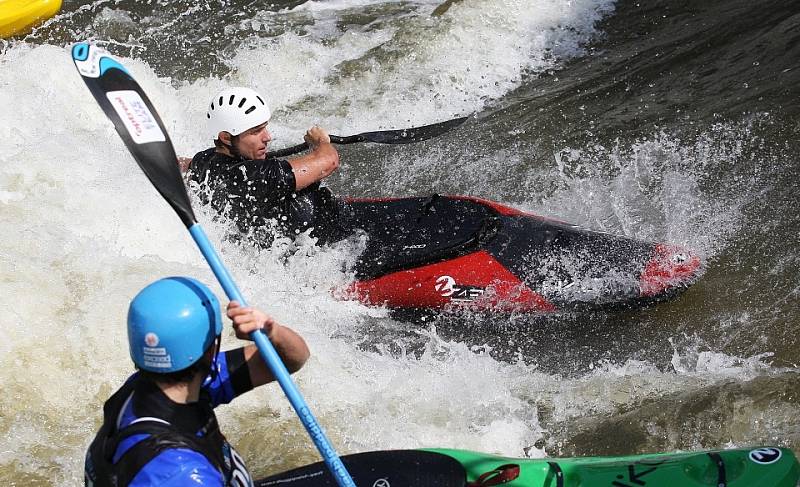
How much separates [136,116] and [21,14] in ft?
23.7

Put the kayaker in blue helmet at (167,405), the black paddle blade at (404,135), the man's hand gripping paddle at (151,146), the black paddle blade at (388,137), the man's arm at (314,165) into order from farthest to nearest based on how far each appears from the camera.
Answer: the black paddle blade at (404,135) < the black paddle blade at (388,137) < the man's arm at (314,165) < the man's hand gripping paddle at (151,146) < the kayaker in blue helmet at (167,405)

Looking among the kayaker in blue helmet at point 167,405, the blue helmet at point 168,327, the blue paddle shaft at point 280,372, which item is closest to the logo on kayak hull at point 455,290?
the blue paddle shaft at point 280,372

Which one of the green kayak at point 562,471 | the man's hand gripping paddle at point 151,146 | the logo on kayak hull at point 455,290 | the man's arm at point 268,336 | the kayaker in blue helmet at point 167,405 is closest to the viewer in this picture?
the kayaker in blue helmet at point 167,405

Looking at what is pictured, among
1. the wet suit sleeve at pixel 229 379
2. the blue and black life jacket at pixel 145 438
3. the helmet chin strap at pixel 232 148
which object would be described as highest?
the blue and black life jacket at pixel 145 438

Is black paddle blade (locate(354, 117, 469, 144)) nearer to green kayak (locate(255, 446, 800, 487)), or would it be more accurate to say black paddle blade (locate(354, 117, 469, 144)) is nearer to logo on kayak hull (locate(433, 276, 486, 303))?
logo on kayak hull (locate(433, 276, 486, 303))

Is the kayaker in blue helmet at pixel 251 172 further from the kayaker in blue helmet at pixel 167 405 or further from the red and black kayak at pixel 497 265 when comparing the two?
the kayaker in blue helmet at pixel 167 405

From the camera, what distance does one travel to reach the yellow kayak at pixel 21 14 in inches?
361

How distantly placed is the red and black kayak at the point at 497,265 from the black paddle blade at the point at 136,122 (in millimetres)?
2215

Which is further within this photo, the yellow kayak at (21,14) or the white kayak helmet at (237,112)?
the yellow kayak at (21,14)

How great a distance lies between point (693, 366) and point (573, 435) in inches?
33.9

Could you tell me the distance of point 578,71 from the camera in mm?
8547

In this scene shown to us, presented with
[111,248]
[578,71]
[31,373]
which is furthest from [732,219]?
[31,373]

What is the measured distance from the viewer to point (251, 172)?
15.1ft

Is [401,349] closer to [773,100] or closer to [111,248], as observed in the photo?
[111,248]
